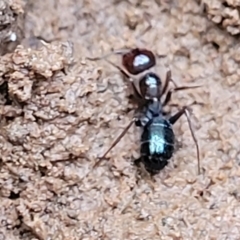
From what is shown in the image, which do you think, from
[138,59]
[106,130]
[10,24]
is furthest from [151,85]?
[10,24]

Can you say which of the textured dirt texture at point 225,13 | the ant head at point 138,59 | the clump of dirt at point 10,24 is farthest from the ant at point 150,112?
the clump of dirt at point 10,24

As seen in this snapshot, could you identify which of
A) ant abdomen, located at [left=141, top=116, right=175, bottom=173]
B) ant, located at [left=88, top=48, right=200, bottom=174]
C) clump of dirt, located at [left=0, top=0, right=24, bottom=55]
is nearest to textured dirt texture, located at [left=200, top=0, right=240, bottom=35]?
ant, located at [left=88, top=48, right=200, bottom=174]

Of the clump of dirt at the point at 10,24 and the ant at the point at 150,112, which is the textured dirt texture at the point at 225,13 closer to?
the ant at the point at 150,112

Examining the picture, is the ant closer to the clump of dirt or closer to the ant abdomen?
the ant abdomen

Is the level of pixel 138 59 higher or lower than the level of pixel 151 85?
higher

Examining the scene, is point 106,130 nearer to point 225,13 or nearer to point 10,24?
point 10,24

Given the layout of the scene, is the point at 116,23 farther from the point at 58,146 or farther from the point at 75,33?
the point at 58,146
